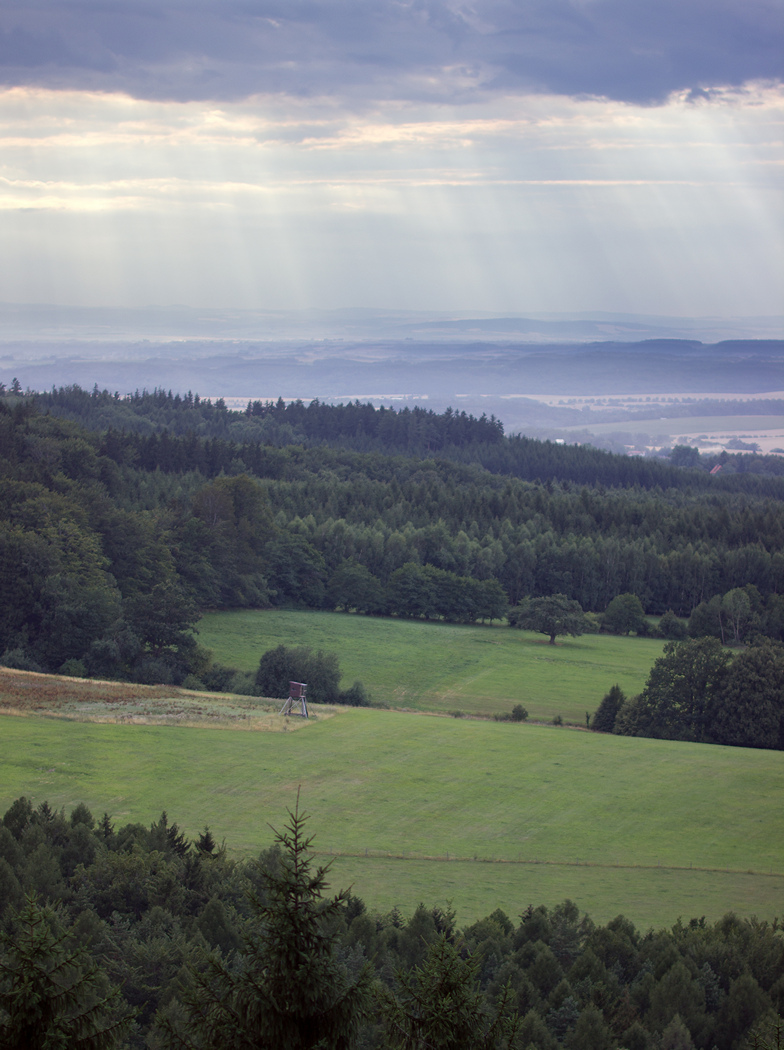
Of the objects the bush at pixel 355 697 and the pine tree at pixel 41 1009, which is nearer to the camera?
the pine tree at pixel 41 1009

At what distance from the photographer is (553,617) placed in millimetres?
87000

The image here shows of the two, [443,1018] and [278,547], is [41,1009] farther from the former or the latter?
[278,547]

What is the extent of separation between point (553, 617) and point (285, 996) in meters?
80.3

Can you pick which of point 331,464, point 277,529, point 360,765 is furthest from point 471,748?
point 331,464

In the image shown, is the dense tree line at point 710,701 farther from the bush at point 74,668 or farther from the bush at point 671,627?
the bush at point 671,627

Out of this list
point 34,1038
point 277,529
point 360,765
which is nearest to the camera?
point 34,1038

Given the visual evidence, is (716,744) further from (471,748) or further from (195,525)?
(195,525)

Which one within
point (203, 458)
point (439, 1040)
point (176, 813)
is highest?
point (203, 458)

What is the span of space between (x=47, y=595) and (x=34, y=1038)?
2524 inches

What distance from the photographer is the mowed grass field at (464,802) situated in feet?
96.6

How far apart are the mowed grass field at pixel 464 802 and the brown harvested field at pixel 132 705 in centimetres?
135

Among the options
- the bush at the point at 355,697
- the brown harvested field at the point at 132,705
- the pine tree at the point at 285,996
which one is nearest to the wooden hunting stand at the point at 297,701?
the brown harvested field at the point at 132,705

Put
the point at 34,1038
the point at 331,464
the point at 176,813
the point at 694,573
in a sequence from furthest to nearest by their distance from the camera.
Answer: the point at 331,464, the point at 694,573, the point at 176,813, the point at 34,1038

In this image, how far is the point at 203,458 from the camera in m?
137
